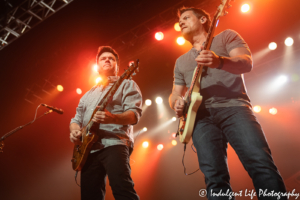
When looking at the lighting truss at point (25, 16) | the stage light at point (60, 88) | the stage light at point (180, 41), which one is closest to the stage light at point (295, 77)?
the stage light at point (180, 41)

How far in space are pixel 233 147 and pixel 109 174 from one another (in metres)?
1.13

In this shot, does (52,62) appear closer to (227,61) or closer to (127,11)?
(127,11)

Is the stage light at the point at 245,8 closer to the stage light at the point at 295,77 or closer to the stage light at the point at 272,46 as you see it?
the stage light at the point at 272,46

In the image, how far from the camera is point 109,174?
1861 millimetres

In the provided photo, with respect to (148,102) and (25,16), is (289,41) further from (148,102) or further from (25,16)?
(25,16)

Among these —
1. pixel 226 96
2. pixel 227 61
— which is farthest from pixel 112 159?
pixel 227 61

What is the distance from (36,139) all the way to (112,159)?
242 inches

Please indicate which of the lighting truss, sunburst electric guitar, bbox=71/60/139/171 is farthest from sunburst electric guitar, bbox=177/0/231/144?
the lighting truss

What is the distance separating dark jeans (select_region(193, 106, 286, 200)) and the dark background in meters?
4.19

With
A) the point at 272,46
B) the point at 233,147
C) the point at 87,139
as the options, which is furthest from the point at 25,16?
the point at 272,46

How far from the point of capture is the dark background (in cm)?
540

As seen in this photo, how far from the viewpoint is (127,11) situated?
5492mm

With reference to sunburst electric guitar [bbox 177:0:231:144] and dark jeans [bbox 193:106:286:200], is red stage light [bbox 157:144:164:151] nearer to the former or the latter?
sunburst electric guitar [bbox 177:0:231:144]

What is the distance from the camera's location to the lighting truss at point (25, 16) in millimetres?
5621
